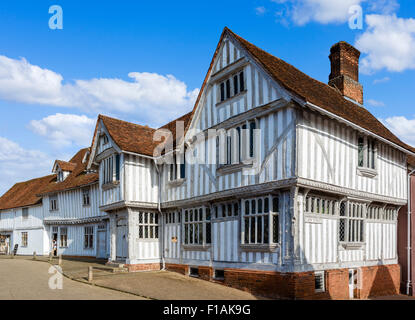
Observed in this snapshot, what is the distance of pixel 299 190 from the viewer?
1288 centimetres

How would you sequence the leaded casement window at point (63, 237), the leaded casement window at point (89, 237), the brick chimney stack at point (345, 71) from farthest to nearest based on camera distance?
1. the leaded casement window at point (63, 237)
2. the leaded casement window at point (89, 237)
3. the brick chimney stack at point (345, 71)

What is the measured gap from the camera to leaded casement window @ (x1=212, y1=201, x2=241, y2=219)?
1518 cm

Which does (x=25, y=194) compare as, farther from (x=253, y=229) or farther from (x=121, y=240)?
(x=253, y=229)

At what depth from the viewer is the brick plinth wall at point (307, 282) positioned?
12531 mm

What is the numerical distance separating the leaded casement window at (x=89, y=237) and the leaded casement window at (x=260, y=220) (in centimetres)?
1654

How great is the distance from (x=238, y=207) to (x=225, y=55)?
19.6 feet

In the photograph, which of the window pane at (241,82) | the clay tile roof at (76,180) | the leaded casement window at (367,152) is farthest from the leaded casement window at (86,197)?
the leaded casement window at (367,152)

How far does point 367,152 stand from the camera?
15805 mm

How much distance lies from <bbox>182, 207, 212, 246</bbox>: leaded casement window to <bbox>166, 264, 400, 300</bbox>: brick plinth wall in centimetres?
121

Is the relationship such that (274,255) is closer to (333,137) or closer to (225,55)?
(333,137)

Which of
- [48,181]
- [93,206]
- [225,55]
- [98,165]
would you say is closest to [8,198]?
[48,181]

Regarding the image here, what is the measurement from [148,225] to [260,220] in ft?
25.1

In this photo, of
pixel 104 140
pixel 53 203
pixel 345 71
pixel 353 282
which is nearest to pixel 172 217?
pixel 104 140

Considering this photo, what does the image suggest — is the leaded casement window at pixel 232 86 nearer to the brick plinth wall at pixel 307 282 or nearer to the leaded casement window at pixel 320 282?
the brick plinth wall at pixel 307 282
